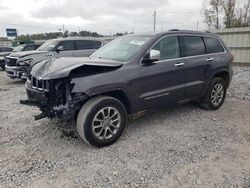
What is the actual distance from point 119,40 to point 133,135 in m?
1.95

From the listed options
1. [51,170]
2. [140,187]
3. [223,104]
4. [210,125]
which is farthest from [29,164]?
[223,104]

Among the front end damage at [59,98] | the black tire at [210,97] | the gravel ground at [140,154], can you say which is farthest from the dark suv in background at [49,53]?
the black tire at [210,97]

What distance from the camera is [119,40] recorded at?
4465 millimetres

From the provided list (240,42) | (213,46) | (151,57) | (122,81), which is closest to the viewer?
(122,81)

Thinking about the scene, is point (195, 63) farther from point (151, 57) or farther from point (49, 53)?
point (49, 53)

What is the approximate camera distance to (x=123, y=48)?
4035 mm

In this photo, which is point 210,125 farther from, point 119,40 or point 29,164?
point 29,164

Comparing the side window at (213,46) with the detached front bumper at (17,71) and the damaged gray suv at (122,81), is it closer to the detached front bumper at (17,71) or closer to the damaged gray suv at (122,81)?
the damaged gray suv at (122,81)

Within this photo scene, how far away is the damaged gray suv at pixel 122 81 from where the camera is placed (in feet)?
10.2

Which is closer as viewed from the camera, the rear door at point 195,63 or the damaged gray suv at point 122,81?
the damaged gray suv at point 122,81

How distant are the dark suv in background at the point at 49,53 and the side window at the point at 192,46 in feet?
18.1

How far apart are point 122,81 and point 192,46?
1913 mm

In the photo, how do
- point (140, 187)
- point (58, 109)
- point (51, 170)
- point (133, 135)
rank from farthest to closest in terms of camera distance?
point (133, 135), point (58, 109), point (51, 170), point (140, 187)

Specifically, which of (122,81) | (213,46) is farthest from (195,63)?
(122,81)
